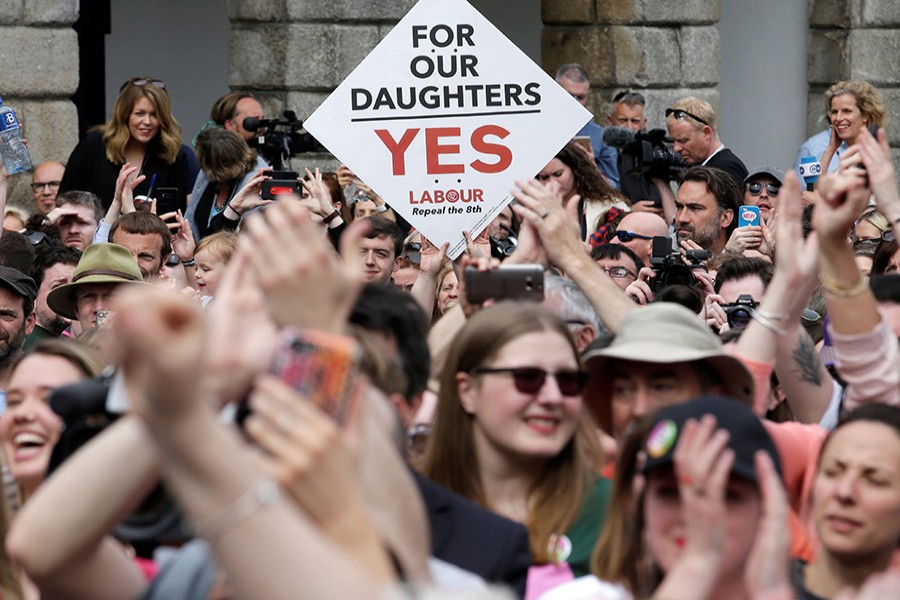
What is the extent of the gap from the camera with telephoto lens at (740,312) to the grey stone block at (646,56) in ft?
19.8

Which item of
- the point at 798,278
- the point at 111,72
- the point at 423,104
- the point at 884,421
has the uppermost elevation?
the point at 111,72

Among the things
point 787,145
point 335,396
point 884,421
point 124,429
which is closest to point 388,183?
point 884,421

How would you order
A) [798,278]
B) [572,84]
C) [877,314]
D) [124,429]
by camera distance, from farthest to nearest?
1. [572,84]
2. [798,278]
3. [877,314]
4. [124,429]

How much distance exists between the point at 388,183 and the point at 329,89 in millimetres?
4247

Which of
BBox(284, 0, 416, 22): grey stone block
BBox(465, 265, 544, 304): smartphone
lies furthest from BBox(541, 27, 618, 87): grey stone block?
BBox(465, 265, 544, 304): smartphone

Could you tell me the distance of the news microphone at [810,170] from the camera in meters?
9.77

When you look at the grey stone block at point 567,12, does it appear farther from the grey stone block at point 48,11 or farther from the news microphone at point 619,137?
the grey stone block at point 48,11

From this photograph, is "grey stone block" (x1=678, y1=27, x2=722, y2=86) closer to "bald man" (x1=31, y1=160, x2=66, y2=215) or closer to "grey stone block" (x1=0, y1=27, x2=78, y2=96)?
"grey stone block" (x1=0, y1=27, x2=78, y2=96)

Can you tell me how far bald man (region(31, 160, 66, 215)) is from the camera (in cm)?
939

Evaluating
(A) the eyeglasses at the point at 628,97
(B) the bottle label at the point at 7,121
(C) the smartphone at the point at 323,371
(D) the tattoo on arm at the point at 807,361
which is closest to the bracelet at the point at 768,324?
(D) the tattoo on arm at the point at 807,361

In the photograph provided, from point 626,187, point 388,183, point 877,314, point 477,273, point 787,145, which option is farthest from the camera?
point 787,145

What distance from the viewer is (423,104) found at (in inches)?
257

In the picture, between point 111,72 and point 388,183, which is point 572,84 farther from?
point 111,72

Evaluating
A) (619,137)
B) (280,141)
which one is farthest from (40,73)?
(619,137)
